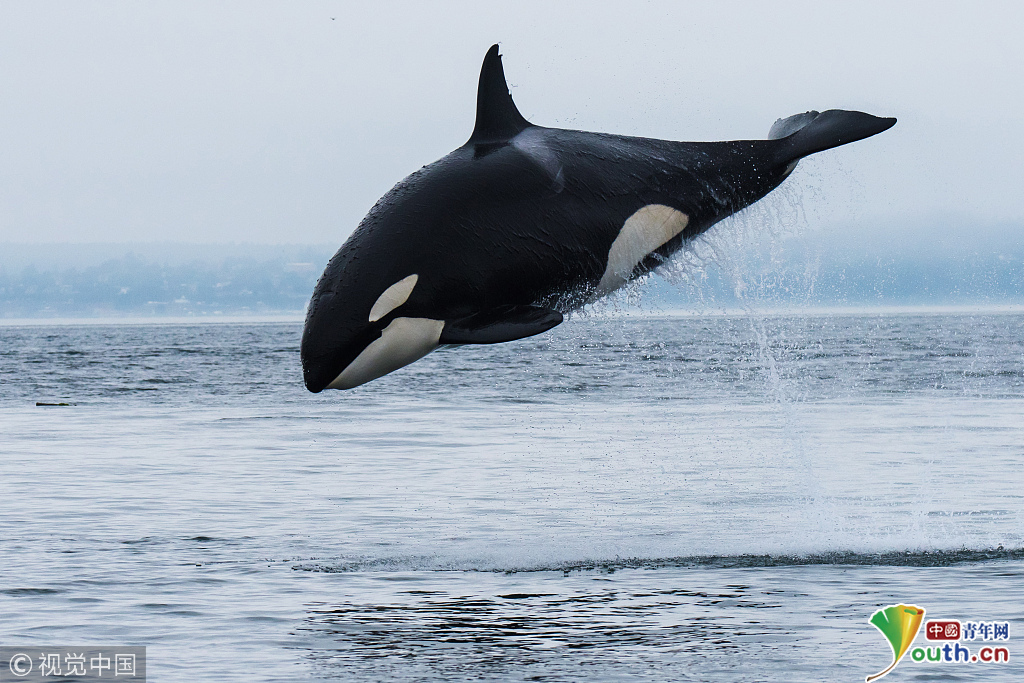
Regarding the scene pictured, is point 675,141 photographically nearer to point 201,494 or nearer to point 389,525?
point 389,525

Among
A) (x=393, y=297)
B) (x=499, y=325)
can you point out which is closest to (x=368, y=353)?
(x=393, y=297)

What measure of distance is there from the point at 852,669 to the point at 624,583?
11.1 feet

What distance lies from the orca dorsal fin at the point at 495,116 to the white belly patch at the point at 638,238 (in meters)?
1.05

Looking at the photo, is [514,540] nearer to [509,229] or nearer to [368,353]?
[509,229]

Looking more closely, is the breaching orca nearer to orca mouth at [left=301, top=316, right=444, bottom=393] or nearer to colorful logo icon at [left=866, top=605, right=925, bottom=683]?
orca mouth at [left=301, top=316, right=444, bottom=393]

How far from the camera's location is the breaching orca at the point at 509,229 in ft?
26.0

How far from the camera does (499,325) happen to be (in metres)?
8.04

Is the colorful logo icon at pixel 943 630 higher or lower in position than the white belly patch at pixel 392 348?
lower

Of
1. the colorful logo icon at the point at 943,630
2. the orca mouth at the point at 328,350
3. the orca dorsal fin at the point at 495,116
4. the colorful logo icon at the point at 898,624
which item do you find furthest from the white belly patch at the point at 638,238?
the colorful logo icon at the point at 943,630

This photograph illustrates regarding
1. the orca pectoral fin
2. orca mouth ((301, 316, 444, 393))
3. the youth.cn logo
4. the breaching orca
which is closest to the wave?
the youth.cn logo

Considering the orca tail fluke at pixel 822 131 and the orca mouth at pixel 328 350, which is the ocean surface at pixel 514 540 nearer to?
the orca tail fluke at pixel 822 131

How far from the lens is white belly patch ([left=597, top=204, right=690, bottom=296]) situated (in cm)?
898

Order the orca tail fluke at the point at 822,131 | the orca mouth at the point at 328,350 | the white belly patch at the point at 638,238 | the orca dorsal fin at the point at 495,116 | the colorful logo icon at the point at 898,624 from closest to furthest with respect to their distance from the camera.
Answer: the orca mouth at the point at 328,350, the orca dorsal fin at the point at 495,116, the white belly patch at the point at 638,238, the orca tail fluke at the point at 822,131, the colorful logo icon at the point at 898,624

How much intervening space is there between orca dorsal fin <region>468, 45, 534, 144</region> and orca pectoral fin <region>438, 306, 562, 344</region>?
1372mm
